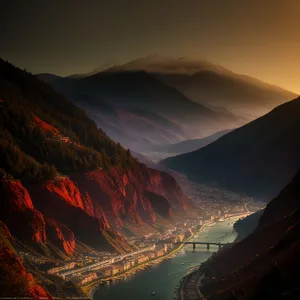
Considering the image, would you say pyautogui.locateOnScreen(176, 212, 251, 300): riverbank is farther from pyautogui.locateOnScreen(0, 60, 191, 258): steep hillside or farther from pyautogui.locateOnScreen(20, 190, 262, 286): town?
pyautogui.locateOnScreen(0, 60, 191, 258): steep hillside

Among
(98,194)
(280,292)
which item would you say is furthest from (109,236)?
(280,292)

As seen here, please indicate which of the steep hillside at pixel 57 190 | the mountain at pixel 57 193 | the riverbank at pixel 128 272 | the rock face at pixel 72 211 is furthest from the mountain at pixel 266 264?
the steep hillside at pixel 57 190

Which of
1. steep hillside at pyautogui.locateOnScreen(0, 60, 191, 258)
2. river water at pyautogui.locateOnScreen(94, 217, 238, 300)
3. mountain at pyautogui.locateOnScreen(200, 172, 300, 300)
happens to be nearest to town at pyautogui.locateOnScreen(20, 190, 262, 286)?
river water at pyautogui.locateOnScreen(94, 217, 238, 300)

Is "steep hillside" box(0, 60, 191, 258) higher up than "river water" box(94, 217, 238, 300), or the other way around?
"steep hillside" box(0, 60, 191, 258)

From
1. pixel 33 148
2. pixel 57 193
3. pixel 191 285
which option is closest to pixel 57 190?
pixel 57 193

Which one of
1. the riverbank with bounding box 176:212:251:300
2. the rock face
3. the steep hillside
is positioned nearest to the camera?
Result: the riverbank with bounding box 176:212:251:300

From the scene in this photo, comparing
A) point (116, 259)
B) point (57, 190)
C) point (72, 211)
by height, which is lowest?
point (116, 259)

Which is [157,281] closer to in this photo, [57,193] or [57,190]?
[57,193]
